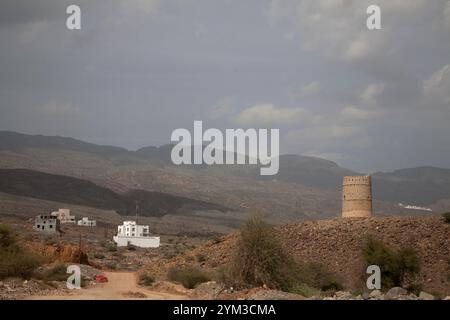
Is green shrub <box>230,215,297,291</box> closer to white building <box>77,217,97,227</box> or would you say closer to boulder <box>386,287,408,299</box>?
boulder <box>386,287,408,299</box>

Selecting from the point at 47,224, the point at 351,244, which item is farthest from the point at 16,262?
the point at 47,224

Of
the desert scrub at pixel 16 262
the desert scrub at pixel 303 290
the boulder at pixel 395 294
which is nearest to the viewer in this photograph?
the boulder at pixel 395 294

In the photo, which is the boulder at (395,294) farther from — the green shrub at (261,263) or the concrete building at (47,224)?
the concrete building at (47,224)

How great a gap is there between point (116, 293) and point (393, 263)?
12190mm

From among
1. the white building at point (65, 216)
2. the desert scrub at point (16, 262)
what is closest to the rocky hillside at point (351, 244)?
the desert scrub at point (16, 262)

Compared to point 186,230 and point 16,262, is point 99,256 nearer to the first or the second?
point 16,262

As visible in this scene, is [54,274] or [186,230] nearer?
[54,274]

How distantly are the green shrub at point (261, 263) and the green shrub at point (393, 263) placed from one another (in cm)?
478

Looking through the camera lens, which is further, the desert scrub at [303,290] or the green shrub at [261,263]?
the green shrub at [261,263]

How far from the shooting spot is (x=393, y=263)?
30703mm

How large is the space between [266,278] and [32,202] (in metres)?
86.5

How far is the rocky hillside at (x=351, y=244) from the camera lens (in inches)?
1346
